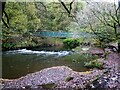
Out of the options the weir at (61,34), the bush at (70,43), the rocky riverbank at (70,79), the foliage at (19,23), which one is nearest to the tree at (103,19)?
the weir at (61,34)

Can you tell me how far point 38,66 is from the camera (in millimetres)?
3922

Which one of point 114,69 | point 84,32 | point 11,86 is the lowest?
point 11,86

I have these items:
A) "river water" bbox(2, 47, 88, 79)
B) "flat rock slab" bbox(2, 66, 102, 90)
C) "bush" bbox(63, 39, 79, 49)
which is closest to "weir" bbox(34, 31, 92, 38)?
"bush" bbox(63, 39, 79, 49)

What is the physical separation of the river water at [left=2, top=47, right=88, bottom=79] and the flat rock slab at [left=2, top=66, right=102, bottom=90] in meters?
0.16

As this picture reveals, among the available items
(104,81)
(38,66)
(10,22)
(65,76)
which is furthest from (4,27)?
(104,81)

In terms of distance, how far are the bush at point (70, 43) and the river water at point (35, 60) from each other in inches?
7.0

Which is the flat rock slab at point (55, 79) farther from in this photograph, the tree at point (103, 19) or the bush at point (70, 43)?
the tree at point (103, 19)

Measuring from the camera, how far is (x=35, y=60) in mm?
4152

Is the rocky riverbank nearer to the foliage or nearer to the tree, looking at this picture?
the tree

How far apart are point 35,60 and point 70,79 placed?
961mm

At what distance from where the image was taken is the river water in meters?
3.85

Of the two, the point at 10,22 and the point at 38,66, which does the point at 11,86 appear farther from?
the point at 10,22

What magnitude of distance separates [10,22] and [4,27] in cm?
12

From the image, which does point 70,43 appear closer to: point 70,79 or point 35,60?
point 70,79
